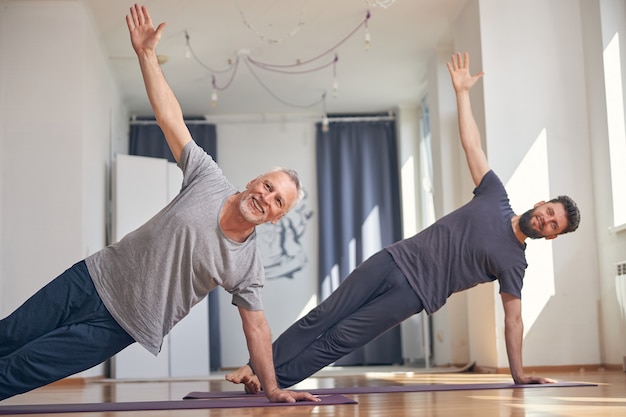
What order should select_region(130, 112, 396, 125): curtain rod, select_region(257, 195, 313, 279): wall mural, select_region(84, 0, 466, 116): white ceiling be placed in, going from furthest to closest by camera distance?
select_region(130, 112, 396, 125): curtain rod → select_region(257, 195, 313, 279): wall mural → select_region(84, 0, 466, 116): white ceiling

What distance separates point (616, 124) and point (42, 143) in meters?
3.94

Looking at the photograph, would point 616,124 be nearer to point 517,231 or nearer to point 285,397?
point 517,231

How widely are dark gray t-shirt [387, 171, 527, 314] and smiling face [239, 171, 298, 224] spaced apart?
40.9 inches

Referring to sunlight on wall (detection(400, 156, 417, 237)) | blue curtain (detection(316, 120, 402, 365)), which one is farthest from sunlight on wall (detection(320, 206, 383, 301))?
sunlight on wall (detection(400, 156, 417, 237))

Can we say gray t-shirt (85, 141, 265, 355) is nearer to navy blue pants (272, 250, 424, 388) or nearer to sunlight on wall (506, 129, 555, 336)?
navy blue pants (272, 250, 424, 388)

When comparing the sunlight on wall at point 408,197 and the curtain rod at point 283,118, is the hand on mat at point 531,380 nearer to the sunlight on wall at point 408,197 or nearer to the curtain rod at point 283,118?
the sunlight on wall at point 408,197

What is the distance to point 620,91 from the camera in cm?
556

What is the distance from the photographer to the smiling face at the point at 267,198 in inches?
106

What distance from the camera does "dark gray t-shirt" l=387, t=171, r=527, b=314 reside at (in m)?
3.63

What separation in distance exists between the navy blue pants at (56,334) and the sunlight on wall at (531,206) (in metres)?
3.54

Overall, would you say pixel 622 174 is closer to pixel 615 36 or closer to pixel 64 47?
pixel 615 36

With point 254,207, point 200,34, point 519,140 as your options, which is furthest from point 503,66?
point 254,207

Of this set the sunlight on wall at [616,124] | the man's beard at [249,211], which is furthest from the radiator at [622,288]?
the man's beard at [249,211]

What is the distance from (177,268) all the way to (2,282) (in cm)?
347
